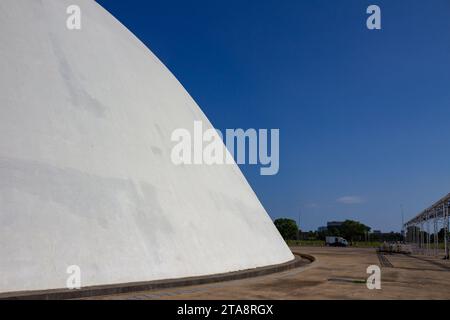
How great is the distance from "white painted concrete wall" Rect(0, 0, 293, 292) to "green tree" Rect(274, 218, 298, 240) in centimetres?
8886

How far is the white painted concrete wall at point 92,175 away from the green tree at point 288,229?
292ft

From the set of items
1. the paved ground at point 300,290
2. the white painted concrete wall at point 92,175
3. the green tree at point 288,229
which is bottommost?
the green tree at point 288,229

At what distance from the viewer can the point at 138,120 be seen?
12305mm

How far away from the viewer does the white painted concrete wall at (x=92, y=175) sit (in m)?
7.91

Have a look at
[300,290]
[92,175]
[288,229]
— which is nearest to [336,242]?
[288,229]

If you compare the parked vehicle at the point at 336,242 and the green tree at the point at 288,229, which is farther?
the green tree at the point at 288,229

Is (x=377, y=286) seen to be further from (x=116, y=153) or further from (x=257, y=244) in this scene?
(x=116, y=153)

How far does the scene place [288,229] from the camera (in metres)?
103

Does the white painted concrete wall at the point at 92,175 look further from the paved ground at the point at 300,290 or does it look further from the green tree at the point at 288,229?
the green tree at the point at 288,229

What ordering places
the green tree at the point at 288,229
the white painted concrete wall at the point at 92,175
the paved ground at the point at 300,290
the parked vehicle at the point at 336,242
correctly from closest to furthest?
1. the white painted concrete wall at the point at 92,175
2. the paved ground at the point at 300,290
3. the parked vehicle at the point at 336,242
4. the green tree at the point at 288,229

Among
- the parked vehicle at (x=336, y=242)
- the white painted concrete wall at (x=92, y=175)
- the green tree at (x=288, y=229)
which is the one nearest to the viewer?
the white painted concrete wall at (x=92, y=175)

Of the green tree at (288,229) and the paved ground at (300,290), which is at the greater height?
the paved ground at (300,290)

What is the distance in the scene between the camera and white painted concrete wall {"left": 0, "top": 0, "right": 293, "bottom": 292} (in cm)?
791

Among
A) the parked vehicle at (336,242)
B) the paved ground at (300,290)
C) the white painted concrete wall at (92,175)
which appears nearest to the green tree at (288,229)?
the parked vehicle at (336,242)
